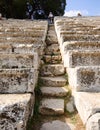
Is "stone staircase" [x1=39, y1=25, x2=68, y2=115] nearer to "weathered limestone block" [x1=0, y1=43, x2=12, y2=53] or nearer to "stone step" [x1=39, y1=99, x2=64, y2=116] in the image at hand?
"stone step" [x1=39, y1=99, x2=64, y2=116]

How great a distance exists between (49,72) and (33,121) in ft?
4.02

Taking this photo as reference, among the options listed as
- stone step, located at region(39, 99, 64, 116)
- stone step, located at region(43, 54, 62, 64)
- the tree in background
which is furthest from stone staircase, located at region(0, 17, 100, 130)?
the tree in background

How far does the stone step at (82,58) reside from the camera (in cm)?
302

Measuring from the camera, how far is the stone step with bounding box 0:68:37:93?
2.39m

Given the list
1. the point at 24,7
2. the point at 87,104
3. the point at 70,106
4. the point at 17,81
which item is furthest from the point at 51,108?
the point at 24,7

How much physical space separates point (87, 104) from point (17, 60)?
3.68 feet

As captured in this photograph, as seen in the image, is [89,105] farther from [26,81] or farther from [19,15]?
[19,15]

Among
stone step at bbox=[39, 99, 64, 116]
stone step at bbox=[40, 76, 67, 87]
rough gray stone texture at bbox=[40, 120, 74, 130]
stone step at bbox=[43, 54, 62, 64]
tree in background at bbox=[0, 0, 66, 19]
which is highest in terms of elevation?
tree in background at bbox=[0, 0, 66, 19]

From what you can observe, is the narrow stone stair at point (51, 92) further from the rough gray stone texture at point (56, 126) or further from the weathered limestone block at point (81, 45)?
the weathered limestone block at point (81, 45)

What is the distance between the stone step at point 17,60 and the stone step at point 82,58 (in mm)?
365

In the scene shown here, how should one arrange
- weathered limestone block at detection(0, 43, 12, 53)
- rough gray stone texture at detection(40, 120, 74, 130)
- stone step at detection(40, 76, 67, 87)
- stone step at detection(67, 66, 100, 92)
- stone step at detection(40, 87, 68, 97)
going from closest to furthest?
1. rough gray stone texture at detection(40, 120, 74, 130)
2. stone step at detection(67, 66, 100, 92)
3. stone step at detection(40, 87, 68, 97)
4. stone step at detection(40, 76, 67, 87)
5. weathered limestone block at detection(0, 43, 12, 53)

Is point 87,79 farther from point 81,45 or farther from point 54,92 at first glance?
point 81,45

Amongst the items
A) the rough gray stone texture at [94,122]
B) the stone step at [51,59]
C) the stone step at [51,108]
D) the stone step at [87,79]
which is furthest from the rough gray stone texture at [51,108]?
the stone step at [51,59]

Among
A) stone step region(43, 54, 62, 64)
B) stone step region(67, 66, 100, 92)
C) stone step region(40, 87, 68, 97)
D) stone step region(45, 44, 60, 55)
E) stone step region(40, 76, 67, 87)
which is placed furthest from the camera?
stone step region(45, 44, 60, 55)
